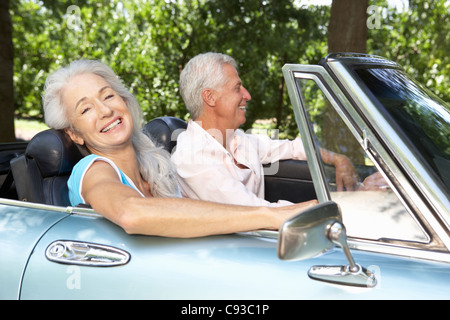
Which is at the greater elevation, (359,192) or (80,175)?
(359,192)

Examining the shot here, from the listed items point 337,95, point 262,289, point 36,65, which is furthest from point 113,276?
point 36,65

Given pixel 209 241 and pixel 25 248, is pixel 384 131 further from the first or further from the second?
pixel 25 248

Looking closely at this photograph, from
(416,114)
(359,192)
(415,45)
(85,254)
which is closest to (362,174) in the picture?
(359,192)

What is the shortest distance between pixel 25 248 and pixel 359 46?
477 cm

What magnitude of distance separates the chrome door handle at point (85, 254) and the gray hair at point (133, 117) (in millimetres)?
870

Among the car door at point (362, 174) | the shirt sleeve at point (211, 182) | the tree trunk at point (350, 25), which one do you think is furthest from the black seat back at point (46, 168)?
the tree trunk at point (350, 25)

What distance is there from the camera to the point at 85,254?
1.72 metres

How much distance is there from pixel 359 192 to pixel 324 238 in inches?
17.4

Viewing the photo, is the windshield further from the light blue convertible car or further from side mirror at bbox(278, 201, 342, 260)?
side mirror at bbox(278, 201, 342, 260)

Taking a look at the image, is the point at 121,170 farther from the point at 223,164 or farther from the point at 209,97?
the point at 209,97

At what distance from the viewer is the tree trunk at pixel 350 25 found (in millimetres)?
5656

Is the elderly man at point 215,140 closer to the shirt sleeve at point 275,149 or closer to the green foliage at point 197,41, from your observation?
the shirt sleeve at point 275,149

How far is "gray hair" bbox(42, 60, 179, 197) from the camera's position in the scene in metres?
2.50

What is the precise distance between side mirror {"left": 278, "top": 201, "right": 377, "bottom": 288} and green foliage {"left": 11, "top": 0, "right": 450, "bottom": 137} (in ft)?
24.8
